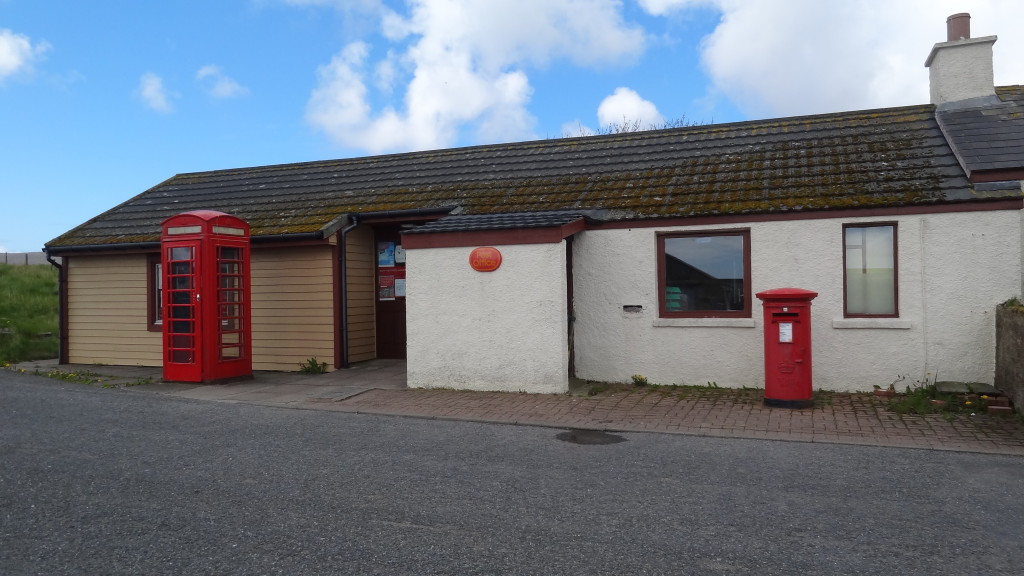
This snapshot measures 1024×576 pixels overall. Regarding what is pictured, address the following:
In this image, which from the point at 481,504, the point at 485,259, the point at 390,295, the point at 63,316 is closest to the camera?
the point at 481,504

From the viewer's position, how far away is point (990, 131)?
11.0 m

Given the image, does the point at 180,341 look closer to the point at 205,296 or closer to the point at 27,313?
the point at 205,296

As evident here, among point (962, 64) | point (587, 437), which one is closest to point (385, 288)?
point (587, 437)

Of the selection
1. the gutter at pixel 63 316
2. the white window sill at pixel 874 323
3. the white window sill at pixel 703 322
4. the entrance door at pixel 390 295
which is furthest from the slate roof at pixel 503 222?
the gutter at pixel 63 316

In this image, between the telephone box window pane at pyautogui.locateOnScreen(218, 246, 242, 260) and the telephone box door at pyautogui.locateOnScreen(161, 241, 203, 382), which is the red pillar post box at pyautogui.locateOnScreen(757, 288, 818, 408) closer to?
the telephone box window pane at pyautogui.locateOnScreen(218, 246, 242, 260)

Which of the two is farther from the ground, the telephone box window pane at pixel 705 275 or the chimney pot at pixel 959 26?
the chimney pot at pixel 959 26

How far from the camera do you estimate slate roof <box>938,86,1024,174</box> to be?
993 cm

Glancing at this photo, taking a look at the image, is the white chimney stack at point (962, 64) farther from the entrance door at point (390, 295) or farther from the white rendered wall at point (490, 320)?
the entrance door at point (390, 295)

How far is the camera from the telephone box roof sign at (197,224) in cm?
1167

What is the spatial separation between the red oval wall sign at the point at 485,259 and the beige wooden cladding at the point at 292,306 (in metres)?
3.54

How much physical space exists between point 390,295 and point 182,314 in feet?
12.1

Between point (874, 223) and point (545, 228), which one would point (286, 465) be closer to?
point (545, 228)

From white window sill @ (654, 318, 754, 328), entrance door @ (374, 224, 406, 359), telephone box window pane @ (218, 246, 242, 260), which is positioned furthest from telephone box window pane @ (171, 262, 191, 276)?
white window sill @ (654, 318, 754, 328)

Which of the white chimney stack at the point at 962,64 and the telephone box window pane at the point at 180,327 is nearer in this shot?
the telephone box window pane at the point at 180,327
